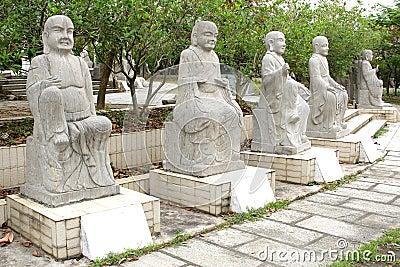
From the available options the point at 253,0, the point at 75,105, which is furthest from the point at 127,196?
the point at 253,0

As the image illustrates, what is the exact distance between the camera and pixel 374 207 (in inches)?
235

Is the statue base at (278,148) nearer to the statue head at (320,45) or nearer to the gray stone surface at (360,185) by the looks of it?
the gray stone surface at (360,185)

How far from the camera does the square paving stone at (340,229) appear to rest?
4902 millimetres

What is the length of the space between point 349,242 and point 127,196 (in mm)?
2374

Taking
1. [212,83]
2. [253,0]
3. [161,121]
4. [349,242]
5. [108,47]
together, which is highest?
[253,0]

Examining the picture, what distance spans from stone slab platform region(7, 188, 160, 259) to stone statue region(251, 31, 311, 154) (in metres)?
2.88

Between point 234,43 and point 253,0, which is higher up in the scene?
point 253,0

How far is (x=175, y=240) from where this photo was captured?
15.3ft

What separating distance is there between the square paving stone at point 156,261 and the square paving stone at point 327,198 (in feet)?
9.02

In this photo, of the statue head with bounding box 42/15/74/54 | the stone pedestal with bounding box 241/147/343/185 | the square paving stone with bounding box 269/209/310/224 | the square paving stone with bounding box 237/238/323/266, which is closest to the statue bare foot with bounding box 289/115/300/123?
the stone pedestal with bounding box 241/147/343/185

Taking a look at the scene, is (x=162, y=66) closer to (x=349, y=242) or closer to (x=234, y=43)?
(x=234, y=43)

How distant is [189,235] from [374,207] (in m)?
2.66

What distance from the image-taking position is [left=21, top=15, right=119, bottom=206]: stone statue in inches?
175

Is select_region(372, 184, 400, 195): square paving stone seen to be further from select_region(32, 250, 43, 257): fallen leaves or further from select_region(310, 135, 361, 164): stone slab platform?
select_region(32, 250, 43, 257): fallen leaves
